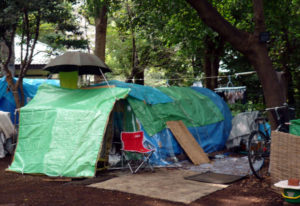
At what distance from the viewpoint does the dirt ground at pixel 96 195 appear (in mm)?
5078

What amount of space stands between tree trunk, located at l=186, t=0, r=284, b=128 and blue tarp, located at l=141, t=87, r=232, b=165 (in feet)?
9.45

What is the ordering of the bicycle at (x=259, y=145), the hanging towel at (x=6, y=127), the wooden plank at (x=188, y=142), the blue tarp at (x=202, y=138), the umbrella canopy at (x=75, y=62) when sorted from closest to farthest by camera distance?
the bicycle at (x=259, y=145) < the umbrella canopy at (x=75, y=62) < the blue tarp at (x=202, y=138) < the wooden plank at (x=188, y=142) < the hanging towel at (x=6, y=127)

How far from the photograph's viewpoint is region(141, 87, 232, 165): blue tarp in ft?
26.8

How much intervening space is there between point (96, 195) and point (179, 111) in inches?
179

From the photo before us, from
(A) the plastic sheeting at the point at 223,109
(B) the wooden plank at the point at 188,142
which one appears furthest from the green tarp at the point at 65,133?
(A) the plastic sheeting at the point at 223,109

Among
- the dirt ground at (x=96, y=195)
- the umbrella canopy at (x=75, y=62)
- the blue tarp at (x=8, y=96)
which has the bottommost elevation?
the dirt ground at (x=96, y=195)

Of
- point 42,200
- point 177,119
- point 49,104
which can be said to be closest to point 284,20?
point 177,119

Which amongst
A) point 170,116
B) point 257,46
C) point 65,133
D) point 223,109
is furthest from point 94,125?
point 223,109

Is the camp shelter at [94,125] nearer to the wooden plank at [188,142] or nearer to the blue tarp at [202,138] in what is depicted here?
the blue tarp at [202,138]

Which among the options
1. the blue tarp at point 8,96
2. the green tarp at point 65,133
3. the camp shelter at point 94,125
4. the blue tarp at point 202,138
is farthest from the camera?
the blue tarp at point 8,96

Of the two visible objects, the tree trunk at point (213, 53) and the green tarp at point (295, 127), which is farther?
the tree trunk at point (213, 53)

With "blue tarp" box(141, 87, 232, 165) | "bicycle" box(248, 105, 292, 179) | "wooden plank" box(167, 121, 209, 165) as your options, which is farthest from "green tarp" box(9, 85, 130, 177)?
"bicycle" box(248, 105, 292, 179)

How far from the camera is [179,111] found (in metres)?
9.52

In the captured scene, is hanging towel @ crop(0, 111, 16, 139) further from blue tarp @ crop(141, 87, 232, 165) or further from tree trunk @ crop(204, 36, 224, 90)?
tree trunk @ crop(204, 36, 224, 90)
